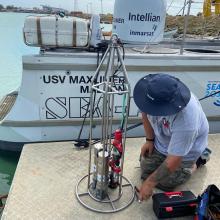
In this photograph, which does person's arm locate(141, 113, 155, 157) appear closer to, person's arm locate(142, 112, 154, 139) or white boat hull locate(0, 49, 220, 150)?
person's arm locate(142, 112, 154, 139)

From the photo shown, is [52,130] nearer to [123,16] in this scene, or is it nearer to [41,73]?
[41,73]

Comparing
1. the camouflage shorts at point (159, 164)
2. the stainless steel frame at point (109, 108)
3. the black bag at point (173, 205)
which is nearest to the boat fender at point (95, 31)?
the stainless steel frame at point (109, 108)

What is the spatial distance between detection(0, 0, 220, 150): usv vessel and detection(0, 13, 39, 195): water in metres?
0.25

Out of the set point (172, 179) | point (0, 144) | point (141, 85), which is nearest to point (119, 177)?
point (172, 179)

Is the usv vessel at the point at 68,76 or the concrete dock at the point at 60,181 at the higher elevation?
the usv vessel at the point at 68,76

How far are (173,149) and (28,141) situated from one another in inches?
80.8

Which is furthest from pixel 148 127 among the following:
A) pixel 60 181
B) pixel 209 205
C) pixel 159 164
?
pixel 60 181

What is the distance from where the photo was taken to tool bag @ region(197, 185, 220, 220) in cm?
207

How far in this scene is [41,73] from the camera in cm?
322

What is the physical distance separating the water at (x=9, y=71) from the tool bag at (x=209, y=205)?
221 centimetres

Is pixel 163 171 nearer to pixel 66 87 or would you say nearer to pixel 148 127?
pixel 148 127

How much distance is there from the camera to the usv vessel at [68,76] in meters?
3.14

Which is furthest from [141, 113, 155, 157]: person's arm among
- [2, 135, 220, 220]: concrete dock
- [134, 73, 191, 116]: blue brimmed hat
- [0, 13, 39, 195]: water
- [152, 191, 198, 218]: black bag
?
[0, 13, 39, 195]: water

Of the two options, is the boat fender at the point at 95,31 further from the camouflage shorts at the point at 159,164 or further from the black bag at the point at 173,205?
the black bag at the point at 173,205
